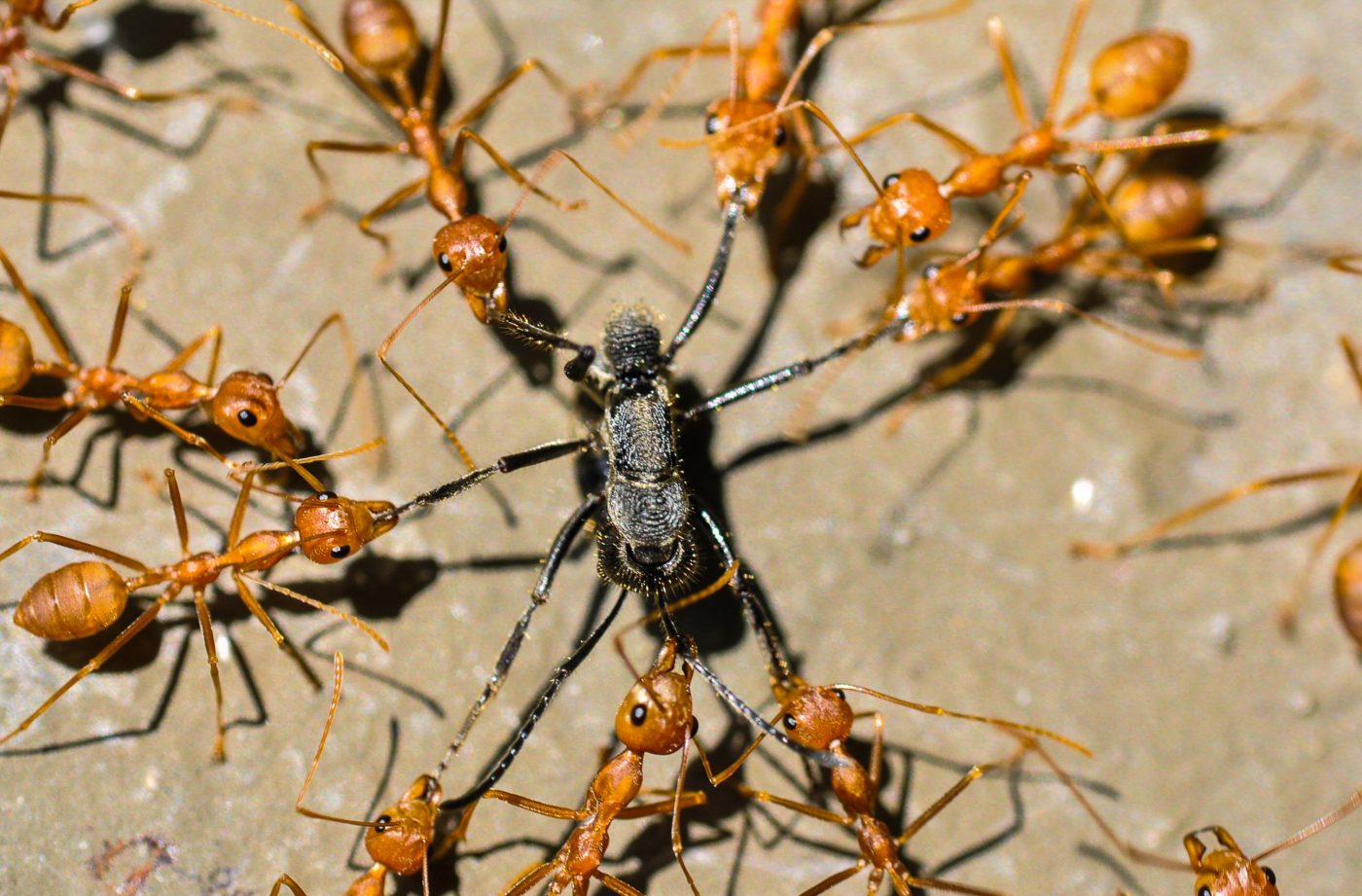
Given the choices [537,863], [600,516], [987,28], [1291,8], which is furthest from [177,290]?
[1291,8]

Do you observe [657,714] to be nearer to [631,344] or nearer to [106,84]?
[631,344]

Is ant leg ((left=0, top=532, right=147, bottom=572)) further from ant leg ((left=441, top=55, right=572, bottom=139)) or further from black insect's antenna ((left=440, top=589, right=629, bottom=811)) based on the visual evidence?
ant leg ((left=441, top=55, right=572, bottom=139))

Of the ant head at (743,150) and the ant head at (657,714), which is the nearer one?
the ant head at (657,714)

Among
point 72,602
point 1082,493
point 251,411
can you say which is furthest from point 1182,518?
point 72,602

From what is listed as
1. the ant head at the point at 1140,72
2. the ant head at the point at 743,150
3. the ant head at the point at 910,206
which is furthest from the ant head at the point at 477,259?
the ant head at the point at 1140,72

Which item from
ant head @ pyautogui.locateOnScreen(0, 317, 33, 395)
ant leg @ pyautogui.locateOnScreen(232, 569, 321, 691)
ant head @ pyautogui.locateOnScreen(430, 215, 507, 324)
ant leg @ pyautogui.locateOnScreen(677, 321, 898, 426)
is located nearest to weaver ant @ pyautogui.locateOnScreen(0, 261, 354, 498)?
ant head @ pyautogui.locateOnScreen(0, 317, 33, 395)

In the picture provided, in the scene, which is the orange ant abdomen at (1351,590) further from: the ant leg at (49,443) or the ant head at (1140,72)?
the ant leg at (49,443)
